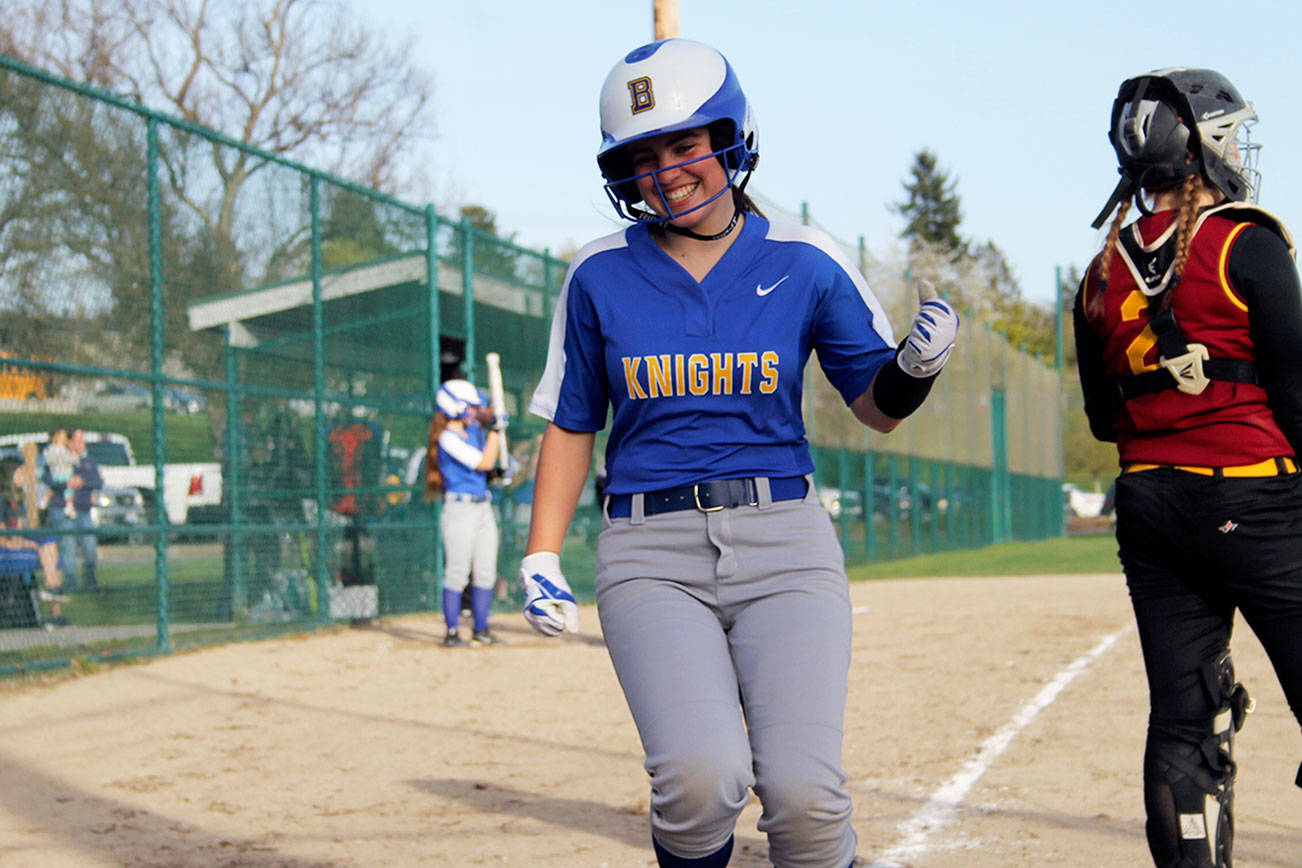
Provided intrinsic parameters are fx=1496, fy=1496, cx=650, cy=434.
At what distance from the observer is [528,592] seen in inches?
135

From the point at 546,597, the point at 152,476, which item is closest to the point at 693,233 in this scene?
the point at 546,597

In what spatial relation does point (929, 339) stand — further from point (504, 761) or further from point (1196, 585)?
point (504, 761)

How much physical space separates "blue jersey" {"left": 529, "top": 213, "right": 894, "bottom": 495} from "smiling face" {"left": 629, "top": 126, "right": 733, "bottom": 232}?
Answer: 126 millimetres

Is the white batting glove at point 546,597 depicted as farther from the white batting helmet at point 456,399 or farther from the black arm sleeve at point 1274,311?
the white batting helmet at point 456,399

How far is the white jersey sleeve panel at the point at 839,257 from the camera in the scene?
3.48m

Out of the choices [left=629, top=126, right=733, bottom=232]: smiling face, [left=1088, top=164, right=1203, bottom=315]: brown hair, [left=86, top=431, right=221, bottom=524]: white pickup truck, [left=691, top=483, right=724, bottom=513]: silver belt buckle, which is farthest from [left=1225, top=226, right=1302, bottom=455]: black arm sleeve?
[left=86, top=431, right=221, bottom=524]: white pickup truck

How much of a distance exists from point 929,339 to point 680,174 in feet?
2.36

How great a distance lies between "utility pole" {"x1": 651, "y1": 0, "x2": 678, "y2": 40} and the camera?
348 inches

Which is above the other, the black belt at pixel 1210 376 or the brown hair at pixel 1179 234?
the brown hair at pixel 1179 234

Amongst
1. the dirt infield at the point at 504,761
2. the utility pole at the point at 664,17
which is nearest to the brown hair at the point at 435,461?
the dirt infield at the point at 504,761

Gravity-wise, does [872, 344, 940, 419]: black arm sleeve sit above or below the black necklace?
below

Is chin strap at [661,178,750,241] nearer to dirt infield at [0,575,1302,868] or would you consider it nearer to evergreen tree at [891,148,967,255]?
dirt infield at [0,575,1302,868]

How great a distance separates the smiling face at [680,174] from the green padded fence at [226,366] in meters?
6.20

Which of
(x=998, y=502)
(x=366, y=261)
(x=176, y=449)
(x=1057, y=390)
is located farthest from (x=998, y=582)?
(x=1057, y=390)
